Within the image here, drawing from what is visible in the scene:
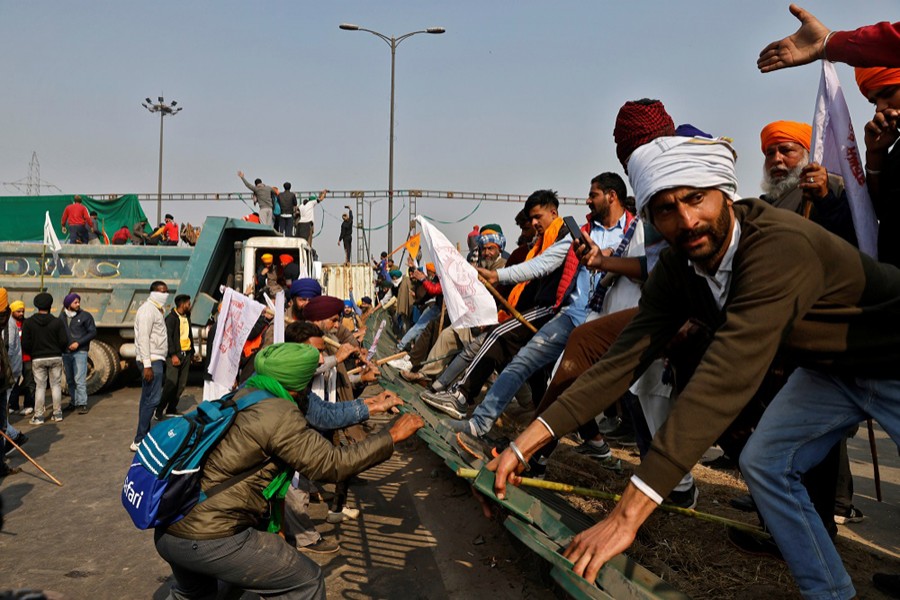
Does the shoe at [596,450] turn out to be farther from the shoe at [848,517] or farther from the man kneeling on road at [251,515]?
the man kneeling on road at [251,515]

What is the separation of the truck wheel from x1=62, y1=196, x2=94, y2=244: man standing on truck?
5.48m

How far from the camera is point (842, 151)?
2832 mm

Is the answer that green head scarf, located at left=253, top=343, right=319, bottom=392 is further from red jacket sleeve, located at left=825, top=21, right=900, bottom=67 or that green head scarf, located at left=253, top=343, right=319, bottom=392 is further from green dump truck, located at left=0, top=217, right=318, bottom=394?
green dump truck, located at left=0, top=217, right=318, bottom=394

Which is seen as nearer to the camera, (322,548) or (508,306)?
(508,306)

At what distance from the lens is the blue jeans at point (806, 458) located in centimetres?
199

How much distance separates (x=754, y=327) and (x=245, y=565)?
2424 millimetres

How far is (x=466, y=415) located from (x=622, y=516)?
12.6 feet

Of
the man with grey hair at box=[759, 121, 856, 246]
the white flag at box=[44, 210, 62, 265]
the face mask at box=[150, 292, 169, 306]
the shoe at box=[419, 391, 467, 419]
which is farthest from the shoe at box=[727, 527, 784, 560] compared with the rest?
the white flag at box=[44, 210, 62, 265]

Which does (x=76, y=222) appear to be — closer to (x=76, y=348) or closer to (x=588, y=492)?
(x=76, y=348)

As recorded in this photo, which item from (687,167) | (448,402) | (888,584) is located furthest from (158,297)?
(888,584)

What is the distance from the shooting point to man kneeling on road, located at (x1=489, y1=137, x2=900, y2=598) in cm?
164

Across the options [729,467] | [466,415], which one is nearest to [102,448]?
[466,415]

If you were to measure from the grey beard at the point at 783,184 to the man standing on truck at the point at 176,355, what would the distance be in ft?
26.3

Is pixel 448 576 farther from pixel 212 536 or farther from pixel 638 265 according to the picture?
pixel 638 265
